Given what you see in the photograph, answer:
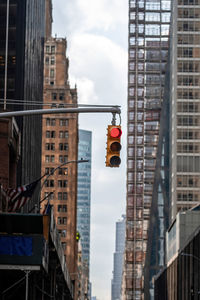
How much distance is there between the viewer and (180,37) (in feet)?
530

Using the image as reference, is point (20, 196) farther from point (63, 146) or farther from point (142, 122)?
point (142, 122)

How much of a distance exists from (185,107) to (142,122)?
24305mm

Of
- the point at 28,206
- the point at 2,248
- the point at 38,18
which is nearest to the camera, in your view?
the point at 2,248

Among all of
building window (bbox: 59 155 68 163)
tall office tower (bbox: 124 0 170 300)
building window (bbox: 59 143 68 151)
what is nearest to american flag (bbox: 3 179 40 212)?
building window (bbox: 59 155 68 163)

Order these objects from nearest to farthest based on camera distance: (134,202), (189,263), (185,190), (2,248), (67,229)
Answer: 1. (2,248)
2. (189,263)
3. (185,190)
4. (67,229)
5. (134,202)

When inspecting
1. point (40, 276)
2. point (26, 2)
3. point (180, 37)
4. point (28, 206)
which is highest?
point (180, 37)

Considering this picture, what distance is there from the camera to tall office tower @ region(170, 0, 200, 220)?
506ft

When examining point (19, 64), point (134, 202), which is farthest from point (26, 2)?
point (134, 202)

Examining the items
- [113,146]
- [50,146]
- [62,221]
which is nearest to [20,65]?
[50,146]

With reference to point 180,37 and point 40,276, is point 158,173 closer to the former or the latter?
point 180,37

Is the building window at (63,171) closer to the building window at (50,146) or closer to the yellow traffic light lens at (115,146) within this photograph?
the building window at (50,146)

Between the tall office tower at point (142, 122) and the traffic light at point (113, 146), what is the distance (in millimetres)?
154318

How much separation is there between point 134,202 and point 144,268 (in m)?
15.8

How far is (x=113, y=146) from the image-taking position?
2105cm
